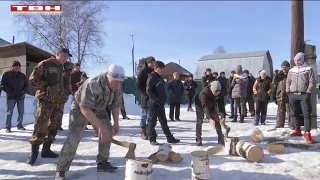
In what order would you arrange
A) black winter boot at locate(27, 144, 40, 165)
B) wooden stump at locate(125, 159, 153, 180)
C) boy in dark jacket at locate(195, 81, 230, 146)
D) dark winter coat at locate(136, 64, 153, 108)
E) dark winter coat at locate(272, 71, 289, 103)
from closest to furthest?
1. wooden stump at locate(125, 159, 153, 180)
2. black winter boot at locate(27, 144, 40, 165)
3. boy in dark jacket at locate(195, 81, 230, 146)
4. dark winter coat at locate(136, 64, 153, 108)
5. dark winter coat at locate(272, 71, 289, 103)

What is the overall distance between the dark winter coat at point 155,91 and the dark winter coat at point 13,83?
156 inches

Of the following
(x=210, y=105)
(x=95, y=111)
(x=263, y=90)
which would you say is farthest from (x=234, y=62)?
(x=95, y=111)

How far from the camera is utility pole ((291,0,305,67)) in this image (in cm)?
807

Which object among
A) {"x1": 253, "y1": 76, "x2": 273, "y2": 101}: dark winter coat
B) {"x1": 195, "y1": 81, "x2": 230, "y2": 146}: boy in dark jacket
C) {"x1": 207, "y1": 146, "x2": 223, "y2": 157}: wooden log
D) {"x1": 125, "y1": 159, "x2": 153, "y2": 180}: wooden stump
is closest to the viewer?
{"x1": 125, "y1": 159, "x2": 153, "y2": 180}: wooden stump

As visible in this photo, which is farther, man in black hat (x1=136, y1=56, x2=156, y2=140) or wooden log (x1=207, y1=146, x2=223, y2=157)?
man in black hat (x1=136, y1=56, x2=156, y2=140)

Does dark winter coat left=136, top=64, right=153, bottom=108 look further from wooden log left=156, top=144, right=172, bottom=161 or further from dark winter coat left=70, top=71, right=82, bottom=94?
dark winter coat left=70, top=71, right=82, bottom=94

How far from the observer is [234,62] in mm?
44250

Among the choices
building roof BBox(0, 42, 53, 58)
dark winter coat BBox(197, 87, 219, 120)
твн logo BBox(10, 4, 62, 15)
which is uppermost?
твн logo BBox(10, 4, 62, 15)

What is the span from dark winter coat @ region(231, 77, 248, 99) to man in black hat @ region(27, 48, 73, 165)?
6.63 m

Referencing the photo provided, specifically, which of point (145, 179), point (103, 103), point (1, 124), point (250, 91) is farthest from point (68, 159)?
point (250, 91)

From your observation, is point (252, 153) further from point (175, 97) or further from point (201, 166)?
point (175, 97)

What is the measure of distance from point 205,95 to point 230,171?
6.18 ft

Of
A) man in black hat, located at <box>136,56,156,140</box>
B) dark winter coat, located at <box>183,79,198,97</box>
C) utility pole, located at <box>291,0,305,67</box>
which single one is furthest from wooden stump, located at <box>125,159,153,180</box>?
dark winter coat, located at <box>183,79,198,97</box>

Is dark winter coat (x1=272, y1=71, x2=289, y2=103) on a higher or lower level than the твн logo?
lower
